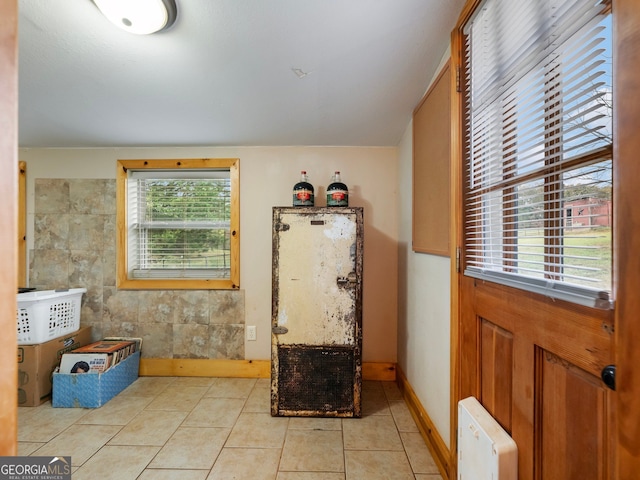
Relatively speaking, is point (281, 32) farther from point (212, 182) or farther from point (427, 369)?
point (427, 369)

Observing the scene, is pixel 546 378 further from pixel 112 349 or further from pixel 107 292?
pixel 107 292

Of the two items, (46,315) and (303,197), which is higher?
(303,197)

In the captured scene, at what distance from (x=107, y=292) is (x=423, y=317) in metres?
2.76

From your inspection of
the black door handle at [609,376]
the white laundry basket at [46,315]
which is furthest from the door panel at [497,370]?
the white laundry basket at [46,315]

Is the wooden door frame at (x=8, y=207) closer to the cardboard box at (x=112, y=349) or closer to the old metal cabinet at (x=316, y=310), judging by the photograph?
the old metal cabinet at (x=316, y=310)

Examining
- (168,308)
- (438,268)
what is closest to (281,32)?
(438,268)

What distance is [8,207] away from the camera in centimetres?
52

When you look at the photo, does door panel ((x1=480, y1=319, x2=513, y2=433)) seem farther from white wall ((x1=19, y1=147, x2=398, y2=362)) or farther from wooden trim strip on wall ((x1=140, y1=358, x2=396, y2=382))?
wooden trim strip on wall ((x1=140, y1=358, x2=396, y2=382))

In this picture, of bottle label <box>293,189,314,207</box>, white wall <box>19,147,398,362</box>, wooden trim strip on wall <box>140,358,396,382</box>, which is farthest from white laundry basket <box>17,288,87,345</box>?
bottle label <box>293,189,314,207</box>

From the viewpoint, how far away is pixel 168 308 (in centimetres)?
250

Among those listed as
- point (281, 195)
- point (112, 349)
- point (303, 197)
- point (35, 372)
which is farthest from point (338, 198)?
point (35, 372)

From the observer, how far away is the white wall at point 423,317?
140cm

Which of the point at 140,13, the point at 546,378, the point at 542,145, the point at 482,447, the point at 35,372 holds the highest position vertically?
the point at 140,13

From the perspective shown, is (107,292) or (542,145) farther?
(107,292)
